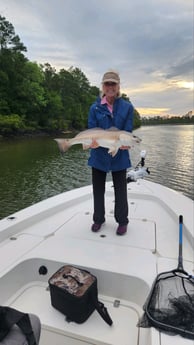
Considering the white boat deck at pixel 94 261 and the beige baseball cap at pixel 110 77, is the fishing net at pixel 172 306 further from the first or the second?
the beige baseball cap at pixel 110 77

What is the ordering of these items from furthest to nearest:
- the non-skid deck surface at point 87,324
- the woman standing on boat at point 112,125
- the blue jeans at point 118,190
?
1. the blue jeans at point 118,190
2. the woman standing on boat at point 112,125
3. the non-skid deck surface at point 87,324

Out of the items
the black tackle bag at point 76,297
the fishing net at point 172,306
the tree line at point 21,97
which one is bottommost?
the black tackle bag at point 76,297

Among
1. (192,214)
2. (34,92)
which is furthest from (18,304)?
(34,92)

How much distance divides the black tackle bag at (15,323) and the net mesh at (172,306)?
577 millimetres

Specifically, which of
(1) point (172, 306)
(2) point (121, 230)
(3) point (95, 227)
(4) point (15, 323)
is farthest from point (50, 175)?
(4) point (15, 323)

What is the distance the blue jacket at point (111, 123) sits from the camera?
2084mm

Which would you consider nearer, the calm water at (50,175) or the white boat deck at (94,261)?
the white boat deck at (94,261)

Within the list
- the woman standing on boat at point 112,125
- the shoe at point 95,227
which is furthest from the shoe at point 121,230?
the shoe at point 95,227

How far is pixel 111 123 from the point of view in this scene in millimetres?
2111

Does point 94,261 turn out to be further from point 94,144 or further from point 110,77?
point 110,77

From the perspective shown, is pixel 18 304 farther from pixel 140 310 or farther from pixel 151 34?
pixel 151 34

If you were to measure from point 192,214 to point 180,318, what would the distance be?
164cm

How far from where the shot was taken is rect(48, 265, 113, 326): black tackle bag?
1.46 metres

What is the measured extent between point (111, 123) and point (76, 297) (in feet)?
4.50
